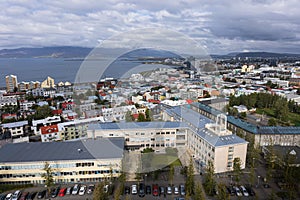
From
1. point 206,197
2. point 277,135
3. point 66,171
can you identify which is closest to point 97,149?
point 66,171

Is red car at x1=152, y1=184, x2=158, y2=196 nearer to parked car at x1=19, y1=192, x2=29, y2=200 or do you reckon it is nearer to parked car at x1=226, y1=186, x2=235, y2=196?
parked car at x1=226, y1=186, x2=235, y2=196

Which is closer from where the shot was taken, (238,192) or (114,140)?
(238,192)

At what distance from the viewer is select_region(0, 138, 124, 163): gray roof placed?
159 inches

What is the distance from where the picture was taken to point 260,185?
395cm

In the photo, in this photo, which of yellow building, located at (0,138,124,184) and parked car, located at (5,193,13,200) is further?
yellow building, located at (0,138,124,184)

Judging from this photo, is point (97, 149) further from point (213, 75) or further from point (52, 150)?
point (213, 75)

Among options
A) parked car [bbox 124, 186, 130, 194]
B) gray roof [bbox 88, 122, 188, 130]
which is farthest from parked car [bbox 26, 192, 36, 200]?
gray roof [bbox 88, 122, 188, 130]

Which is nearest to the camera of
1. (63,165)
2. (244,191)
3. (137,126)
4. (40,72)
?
(244,191)

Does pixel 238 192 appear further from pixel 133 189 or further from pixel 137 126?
pixel 137 126

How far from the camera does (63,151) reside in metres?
4.25

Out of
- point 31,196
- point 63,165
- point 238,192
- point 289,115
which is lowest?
point 31,196

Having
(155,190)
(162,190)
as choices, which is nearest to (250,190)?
(162,190)

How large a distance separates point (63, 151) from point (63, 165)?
336mm

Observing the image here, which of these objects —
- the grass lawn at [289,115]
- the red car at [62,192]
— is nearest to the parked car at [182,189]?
the red car at [62,192]
